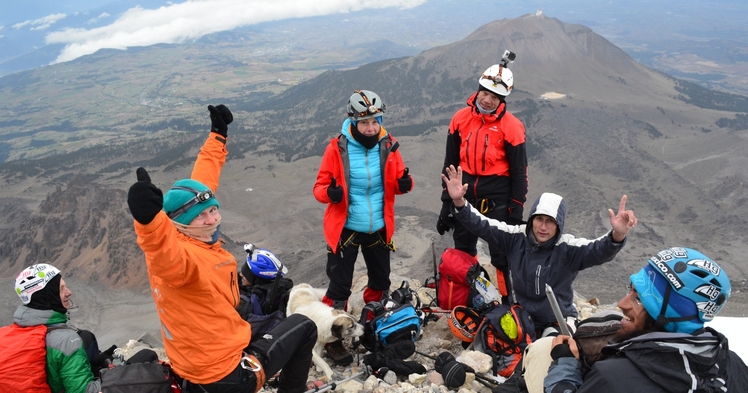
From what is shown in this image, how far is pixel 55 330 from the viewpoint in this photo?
409 cm

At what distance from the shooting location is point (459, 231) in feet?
22.1

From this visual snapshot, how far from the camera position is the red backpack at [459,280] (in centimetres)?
626

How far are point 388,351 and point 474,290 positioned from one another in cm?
162

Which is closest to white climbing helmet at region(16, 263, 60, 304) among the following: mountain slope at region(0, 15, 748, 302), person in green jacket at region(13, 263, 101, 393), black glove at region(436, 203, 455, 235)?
person in green jacket at region(13, 263, 101, 393)

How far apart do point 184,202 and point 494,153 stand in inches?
166

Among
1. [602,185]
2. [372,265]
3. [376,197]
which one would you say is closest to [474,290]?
[372,265]

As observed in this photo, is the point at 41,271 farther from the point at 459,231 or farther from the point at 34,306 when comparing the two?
the point at 459,231

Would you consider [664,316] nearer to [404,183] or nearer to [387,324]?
[387,324]

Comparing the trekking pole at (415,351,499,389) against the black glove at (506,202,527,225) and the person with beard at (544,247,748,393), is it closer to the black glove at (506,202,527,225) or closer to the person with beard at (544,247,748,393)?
the person with beard at (544,247,748,393)

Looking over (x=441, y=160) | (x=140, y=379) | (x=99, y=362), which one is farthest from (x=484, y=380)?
(x=441, y=160)

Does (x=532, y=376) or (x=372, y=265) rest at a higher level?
(x=532, y=376)

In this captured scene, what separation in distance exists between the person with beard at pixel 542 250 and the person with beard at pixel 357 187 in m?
0.87

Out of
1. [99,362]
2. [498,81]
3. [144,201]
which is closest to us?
[144,201]

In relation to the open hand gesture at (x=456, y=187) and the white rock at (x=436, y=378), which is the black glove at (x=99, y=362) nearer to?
the white rock at (x=436, y=378)
